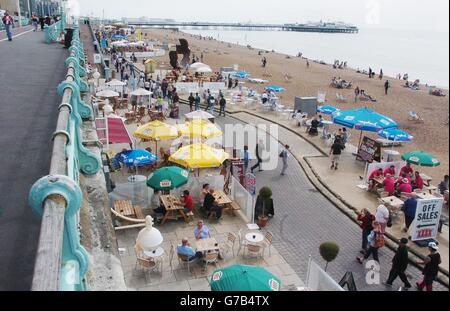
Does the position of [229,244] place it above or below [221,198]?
below

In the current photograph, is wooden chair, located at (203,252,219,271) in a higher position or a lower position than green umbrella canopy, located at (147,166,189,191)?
lower

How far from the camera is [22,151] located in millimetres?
6445

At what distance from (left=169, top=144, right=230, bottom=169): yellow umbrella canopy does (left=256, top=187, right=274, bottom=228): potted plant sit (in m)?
2.37

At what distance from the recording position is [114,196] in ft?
43.0

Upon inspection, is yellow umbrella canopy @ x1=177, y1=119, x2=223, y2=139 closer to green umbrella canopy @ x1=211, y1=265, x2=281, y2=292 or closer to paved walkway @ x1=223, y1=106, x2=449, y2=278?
paved walkway @ x1=223, y1=106, x2=449, y2=278

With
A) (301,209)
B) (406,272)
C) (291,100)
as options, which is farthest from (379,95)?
(406,272)

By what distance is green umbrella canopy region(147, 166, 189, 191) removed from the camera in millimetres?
13008

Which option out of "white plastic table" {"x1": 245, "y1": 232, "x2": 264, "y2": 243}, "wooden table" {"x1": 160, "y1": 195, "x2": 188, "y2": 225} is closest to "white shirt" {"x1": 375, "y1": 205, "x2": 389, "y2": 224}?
"white plastic table" {"x1": 245, "y1": 232, "x2": 264, "y2": 243}

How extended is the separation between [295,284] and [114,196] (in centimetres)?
647

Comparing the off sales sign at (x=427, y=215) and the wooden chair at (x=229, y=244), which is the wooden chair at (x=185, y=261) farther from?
the off sales sign at (x=427, y=215)

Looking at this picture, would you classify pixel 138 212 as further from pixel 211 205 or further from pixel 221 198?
pixel 221 198

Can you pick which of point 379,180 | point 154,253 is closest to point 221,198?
point 154,253

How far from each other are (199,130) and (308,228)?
284 inches
